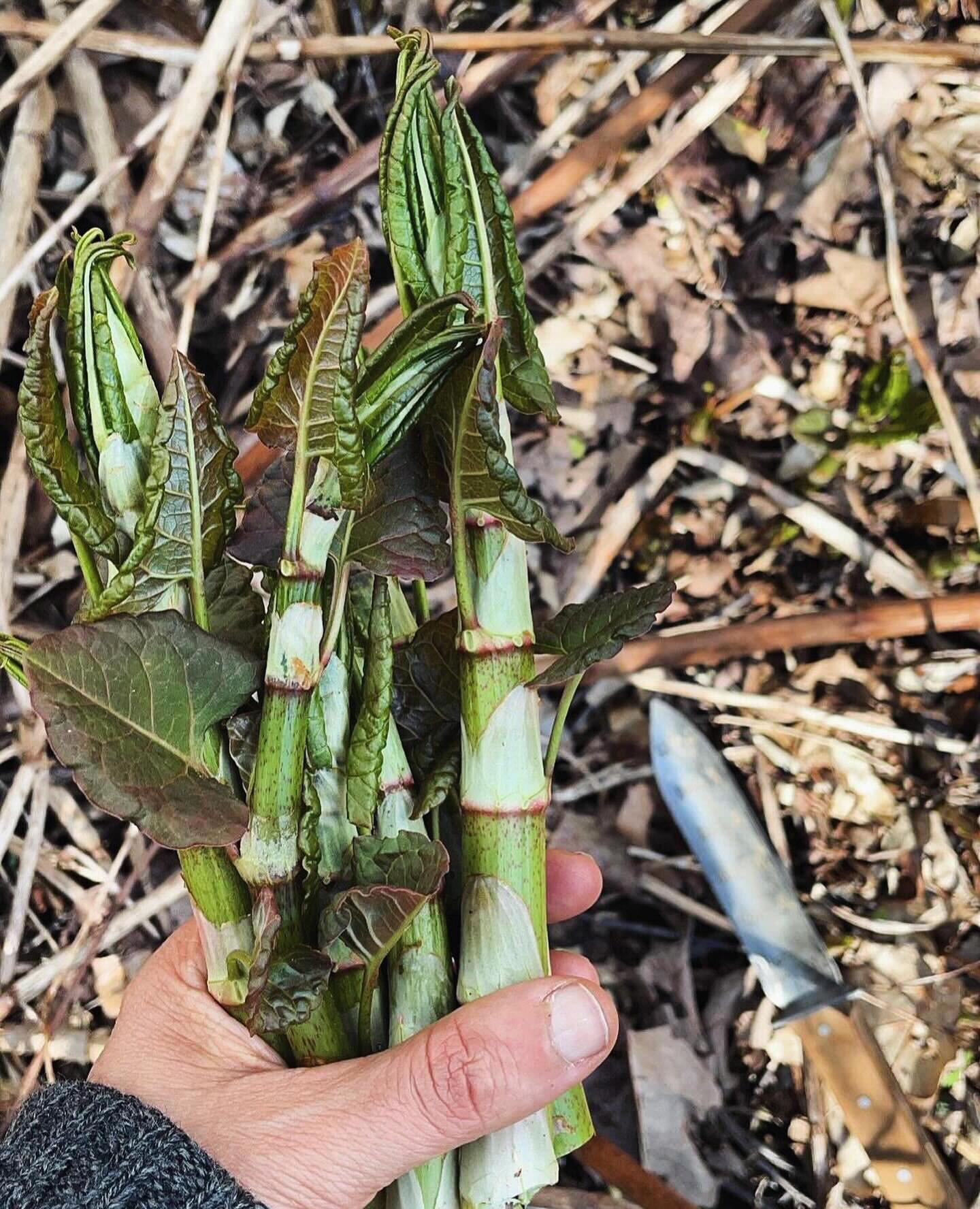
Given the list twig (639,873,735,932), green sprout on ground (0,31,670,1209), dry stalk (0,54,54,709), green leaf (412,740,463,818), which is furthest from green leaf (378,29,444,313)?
twig (639,873,735,932)

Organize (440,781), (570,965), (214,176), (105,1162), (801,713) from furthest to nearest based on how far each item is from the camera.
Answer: (801,713), (214,176), (570,965), (440,781), (105,1162)

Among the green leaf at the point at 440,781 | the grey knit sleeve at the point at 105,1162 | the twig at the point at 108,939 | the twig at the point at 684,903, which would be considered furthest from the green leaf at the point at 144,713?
the twig at the point at 684,903

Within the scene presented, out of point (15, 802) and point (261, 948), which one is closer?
point (261, 948)

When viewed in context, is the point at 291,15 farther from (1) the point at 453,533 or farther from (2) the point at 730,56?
(1) the point at 453,533

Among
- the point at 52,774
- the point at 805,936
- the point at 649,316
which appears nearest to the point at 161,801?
the point at 52,774

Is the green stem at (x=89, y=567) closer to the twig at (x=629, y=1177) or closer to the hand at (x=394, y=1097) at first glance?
the hand at (x=394, y=1097)

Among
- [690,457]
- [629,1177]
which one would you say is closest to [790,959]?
[629,1177]

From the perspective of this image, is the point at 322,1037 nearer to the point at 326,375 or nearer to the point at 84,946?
the point at 326,375
